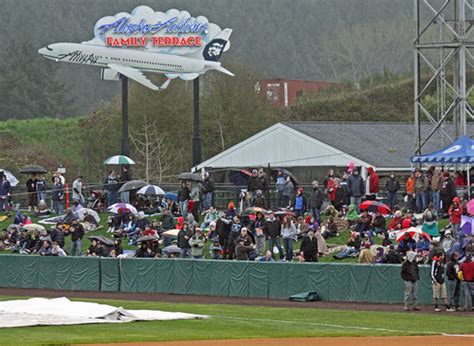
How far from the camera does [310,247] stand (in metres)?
34.3

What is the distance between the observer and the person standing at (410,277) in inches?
1163

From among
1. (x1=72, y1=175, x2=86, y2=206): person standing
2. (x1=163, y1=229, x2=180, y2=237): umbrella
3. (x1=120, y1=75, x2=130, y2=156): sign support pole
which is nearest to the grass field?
(x1=163, y1=229, x2=180, y2=237): umbrella

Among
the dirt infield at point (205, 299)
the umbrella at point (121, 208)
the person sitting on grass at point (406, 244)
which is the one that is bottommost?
the dirt infield at point (205, 299)

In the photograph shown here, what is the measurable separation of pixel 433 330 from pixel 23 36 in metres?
101

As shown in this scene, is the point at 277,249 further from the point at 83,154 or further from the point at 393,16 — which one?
the point at 393,16

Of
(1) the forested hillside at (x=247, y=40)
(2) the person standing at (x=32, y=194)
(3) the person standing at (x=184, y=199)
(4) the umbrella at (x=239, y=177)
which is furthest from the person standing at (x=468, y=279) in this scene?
(1) the forested hillside at (x=247, y=40)

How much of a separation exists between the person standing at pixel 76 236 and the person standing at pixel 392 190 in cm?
998

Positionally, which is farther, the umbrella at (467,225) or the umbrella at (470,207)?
the umbrella at (470,207)

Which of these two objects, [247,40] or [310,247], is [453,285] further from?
[247,40]

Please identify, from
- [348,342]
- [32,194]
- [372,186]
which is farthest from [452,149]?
[32,194]

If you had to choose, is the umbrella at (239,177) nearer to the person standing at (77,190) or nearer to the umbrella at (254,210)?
the person standing at (77,190)

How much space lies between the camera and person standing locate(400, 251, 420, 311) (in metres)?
29.5

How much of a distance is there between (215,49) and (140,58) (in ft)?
10.2

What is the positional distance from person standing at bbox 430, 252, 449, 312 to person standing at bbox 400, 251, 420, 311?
41cm
